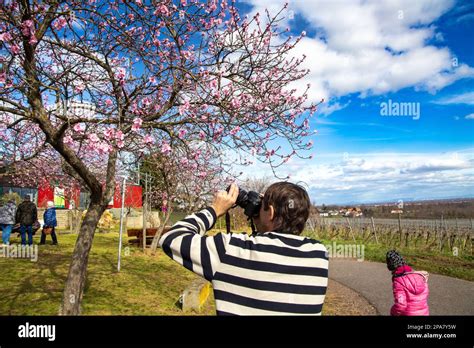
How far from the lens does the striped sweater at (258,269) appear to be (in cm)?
144

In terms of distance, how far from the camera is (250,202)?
5.80ft

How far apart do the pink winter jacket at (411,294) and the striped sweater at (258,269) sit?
2.76 meters

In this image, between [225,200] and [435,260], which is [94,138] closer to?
[225,200]

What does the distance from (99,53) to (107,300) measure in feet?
14.3

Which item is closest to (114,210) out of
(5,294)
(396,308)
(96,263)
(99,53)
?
(96,263)

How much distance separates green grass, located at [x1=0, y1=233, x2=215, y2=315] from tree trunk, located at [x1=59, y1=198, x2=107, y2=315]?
0.88 m

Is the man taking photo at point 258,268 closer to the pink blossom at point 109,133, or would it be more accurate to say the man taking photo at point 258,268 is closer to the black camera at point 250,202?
the black camera at point 250,202

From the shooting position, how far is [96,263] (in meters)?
9.94

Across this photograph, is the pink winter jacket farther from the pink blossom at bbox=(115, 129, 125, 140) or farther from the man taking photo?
the pink blossom at bbox=(115, 129, 125, 140)

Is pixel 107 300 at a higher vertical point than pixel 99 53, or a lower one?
lower

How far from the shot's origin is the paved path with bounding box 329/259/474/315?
21.4ft

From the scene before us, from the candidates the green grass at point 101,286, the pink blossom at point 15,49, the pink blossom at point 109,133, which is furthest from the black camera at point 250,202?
the green grass at point 101,286
